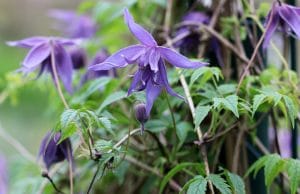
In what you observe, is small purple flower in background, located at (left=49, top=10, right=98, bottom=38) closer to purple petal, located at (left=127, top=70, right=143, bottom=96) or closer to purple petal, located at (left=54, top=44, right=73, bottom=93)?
purple petal, located at (left=54, top=44, right=73, bottom=93)

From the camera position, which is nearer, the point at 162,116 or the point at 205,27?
the point at 162,116

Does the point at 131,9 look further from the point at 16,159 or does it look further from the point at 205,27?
the point at 16,159

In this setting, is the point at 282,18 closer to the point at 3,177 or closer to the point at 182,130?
the point at 182,130

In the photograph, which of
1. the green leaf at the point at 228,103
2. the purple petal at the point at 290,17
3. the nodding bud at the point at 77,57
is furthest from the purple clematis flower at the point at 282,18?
the nodding bud at the point at 77,57

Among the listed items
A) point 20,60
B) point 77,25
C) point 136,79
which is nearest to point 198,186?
point 136,79

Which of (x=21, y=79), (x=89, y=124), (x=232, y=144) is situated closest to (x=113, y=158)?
(x=89, y=124)

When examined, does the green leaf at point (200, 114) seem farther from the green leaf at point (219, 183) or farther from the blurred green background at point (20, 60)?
the blurred green background at point (20, 60)

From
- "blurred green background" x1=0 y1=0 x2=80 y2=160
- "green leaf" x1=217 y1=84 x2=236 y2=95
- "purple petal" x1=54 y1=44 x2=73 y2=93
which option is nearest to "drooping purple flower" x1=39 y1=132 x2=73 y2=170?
"purple petal" x1=54 y1=44 x2=73 y2=93
